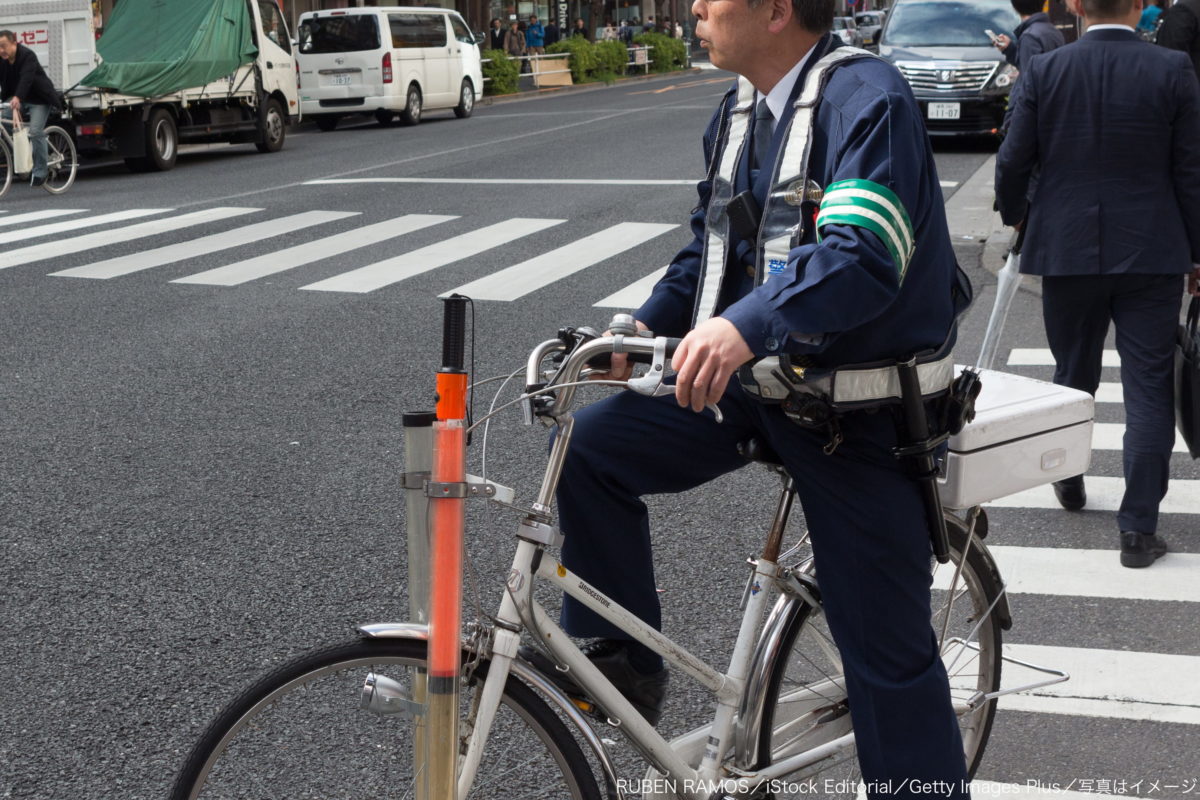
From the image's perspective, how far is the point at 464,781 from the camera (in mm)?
2090

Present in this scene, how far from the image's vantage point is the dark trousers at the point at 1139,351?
14.5 ft

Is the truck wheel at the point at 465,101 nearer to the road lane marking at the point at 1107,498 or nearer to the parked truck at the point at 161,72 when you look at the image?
the parked truck at the point at 161,72

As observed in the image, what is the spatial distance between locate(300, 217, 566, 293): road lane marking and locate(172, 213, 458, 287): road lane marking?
1.84 ft

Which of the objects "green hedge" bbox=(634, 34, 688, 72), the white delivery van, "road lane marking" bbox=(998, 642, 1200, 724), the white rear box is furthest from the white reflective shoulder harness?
"green hedge" bbox=(634, 34, 688, 72)

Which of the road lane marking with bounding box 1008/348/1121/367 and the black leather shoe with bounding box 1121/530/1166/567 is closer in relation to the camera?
the black leather shoe with bounding box 1121/530/1166/567

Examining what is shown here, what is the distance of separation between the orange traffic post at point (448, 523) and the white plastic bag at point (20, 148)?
14.5 m

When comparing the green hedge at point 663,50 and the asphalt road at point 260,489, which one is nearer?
the asphalt road at point 260,489

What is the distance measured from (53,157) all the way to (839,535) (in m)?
15.2

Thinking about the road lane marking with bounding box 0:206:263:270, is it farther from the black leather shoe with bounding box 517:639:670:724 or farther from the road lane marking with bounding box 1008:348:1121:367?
the black leather shoe with bounding box 517:639:670:724

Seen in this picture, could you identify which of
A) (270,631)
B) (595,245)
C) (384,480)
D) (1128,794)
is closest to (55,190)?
(595,245)

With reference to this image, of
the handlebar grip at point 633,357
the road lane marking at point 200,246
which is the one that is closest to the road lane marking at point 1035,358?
the handlebar grip at point 633,357

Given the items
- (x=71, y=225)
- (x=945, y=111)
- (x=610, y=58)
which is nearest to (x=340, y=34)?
(x=945, y=111)

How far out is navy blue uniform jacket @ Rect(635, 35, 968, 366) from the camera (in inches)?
78.5

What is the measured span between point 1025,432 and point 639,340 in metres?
1.00
